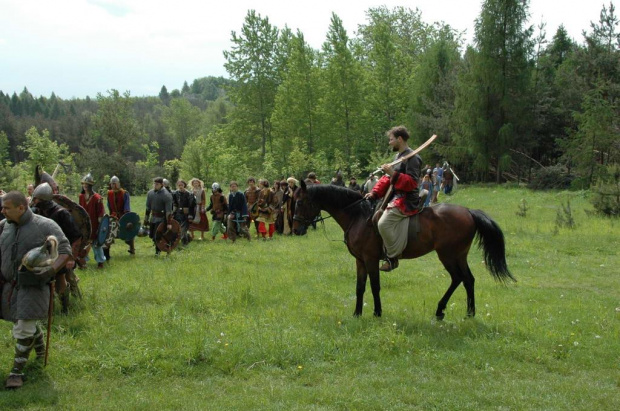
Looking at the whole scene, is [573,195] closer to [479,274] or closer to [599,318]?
[479,274]

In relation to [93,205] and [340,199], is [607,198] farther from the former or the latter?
[93,205]

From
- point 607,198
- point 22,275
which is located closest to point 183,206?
point 22,275

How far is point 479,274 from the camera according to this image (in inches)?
427

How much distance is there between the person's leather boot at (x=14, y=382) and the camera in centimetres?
518

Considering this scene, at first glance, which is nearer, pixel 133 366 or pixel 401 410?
pixel 401 410

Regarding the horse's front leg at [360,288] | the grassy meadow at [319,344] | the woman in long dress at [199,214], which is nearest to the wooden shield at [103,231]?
the grassy meadow at [319,344]

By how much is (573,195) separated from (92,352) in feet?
84.1

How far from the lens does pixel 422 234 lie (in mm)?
7641

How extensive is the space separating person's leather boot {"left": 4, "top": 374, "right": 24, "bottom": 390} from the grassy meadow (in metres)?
0.08

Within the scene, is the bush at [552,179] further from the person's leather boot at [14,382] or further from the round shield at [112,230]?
the person's leather boot at [14,382]

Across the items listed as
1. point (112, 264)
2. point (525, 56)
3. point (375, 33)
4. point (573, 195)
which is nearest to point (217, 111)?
point (375, 33)

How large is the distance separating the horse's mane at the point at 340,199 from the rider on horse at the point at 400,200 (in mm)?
570

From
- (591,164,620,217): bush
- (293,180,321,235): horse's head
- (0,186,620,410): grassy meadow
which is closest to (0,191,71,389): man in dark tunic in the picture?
(0,186,620,410): grassy meadow

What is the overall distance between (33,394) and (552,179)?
3059 centimetres
